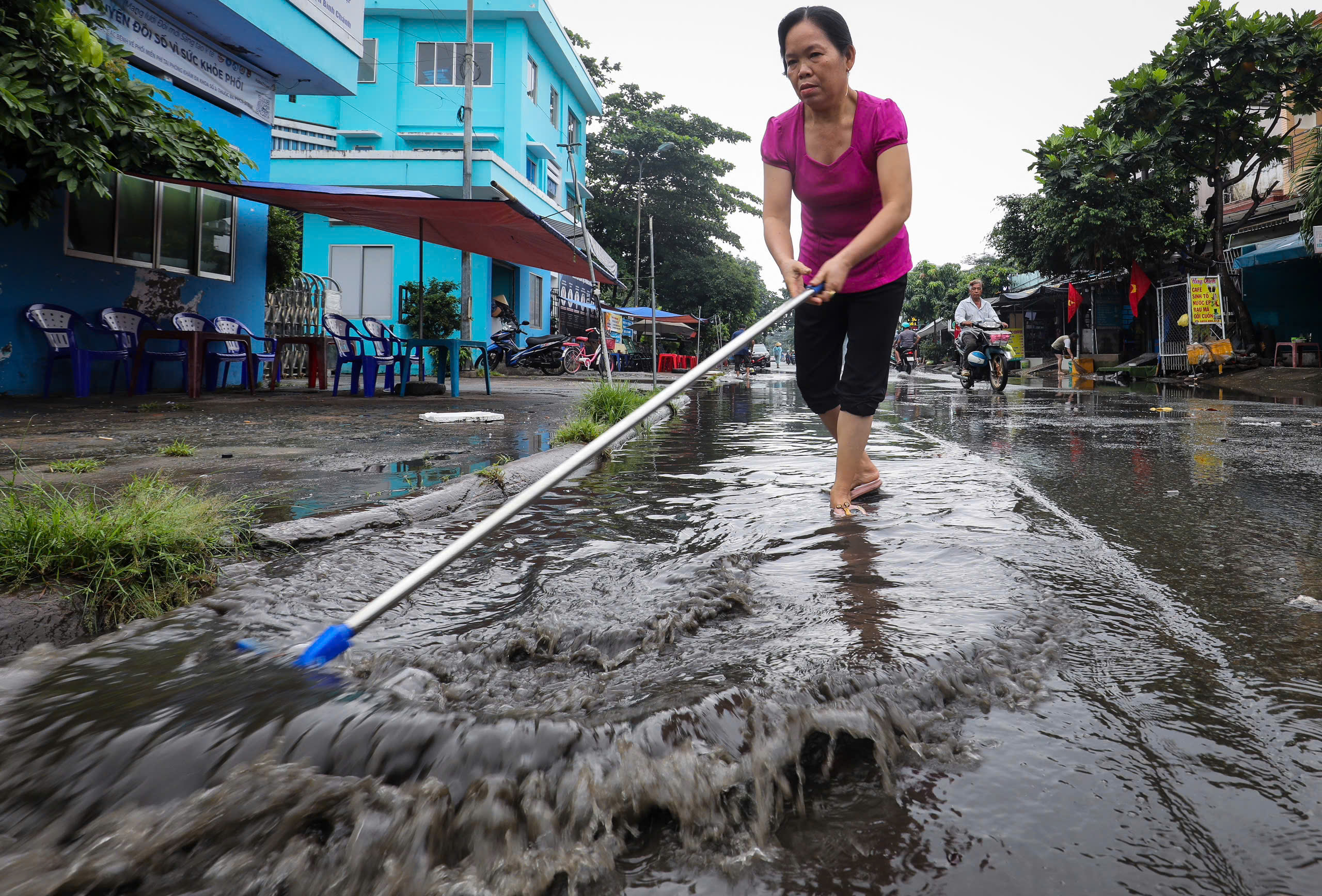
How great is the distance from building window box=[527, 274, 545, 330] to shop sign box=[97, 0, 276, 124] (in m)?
13.7

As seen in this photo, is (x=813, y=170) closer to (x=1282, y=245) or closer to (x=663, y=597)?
(x=663, y=597)

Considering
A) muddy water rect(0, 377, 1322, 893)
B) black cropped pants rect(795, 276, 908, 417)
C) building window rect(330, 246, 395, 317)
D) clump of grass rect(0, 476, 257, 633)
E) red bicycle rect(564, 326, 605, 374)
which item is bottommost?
muddy water rect(0, 377, 1322, 893)

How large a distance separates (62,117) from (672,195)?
32770 millimetres

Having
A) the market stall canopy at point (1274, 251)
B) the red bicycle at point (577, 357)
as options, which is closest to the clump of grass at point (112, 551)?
the red bicycle at point (577, 357)

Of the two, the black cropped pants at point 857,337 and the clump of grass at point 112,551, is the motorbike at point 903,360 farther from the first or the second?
the clump of grass at point 112,551

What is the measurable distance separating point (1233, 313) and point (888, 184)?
20789 mm

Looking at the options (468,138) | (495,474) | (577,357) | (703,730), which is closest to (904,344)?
(577,357)

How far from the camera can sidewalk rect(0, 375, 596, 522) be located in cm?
376

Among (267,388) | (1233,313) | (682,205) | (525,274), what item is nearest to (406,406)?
(267,388)

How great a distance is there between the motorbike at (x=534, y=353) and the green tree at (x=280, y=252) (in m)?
5.57

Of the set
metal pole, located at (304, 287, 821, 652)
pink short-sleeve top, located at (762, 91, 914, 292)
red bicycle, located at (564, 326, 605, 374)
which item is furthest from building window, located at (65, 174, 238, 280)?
red bicycle, located at (564, 326, 605, 374)

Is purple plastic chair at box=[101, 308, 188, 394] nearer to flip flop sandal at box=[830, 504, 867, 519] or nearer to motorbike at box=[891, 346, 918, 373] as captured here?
flip flop sandal at box=[830, 504, 867, 519]

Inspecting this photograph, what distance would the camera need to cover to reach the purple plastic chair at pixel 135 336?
8836 mm

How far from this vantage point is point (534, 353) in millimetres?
20984
